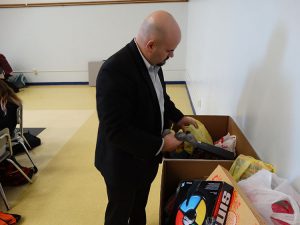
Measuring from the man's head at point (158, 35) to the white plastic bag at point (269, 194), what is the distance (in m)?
0.60

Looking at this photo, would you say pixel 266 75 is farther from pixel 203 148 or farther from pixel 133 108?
pixel 133 108

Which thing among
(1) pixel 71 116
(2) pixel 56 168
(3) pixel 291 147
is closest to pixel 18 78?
(1) pixel 71 116

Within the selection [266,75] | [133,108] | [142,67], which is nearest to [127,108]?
[133,108]

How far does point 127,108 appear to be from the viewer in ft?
3.30

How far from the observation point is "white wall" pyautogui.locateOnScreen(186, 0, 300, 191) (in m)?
0.94

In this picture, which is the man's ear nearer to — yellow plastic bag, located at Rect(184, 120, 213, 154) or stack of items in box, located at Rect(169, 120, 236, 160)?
stack of items in box, located at Rect(169, 120, 236, 160)

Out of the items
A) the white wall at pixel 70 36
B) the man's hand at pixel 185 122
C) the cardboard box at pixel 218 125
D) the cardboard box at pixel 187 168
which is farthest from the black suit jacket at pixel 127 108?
the white wall at pixel 70 36

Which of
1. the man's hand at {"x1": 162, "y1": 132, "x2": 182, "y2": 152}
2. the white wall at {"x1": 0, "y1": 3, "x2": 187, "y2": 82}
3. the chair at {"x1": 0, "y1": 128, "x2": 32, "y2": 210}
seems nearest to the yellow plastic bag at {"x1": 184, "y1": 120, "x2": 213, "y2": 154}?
the man's hand at {"x1": 162, "y1": 132, "x2": 182, "y2": 152}

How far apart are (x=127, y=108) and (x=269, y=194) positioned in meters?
0.59

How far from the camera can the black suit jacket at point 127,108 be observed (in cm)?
99

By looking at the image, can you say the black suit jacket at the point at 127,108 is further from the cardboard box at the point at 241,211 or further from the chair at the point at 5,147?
the chair at the point at 5,147

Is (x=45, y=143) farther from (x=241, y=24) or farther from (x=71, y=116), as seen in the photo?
(x=241, y=24)

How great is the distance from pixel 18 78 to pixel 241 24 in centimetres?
553

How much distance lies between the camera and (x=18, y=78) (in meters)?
5.78
